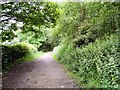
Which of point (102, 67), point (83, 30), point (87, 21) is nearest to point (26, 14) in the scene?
point (83, 30)

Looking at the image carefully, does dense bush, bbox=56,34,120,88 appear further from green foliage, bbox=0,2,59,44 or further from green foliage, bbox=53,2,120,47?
green foliage, bbox=0,2,59,44

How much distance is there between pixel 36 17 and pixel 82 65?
5.45 m

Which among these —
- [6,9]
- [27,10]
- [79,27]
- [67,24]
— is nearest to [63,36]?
[67,24]

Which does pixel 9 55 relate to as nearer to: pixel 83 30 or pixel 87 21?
pixel 83 30

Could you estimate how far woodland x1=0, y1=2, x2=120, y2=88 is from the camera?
6.70 meters

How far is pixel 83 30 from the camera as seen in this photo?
1287 centimetres

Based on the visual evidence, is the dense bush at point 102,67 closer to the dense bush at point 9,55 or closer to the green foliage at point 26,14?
the green foliage at point 26,14

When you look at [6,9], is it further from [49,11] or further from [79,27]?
[79,27]

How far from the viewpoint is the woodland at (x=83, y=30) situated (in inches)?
264

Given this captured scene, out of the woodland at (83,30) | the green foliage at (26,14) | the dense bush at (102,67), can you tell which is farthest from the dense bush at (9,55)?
the dense bush at (102,67)

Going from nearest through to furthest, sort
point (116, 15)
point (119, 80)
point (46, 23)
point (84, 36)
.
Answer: point (119, 80)
point (116, 15)
point (84, 36)
point (46, 23)

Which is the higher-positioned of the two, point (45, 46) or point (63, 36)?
point (63, 36)

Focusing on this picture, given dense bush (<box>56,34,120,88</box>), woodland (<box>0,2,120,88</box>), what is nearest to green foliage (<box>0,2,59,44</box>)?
woodland (<box>0,2,120,88</box>)

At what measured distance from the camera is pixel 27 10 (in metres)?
12.1
